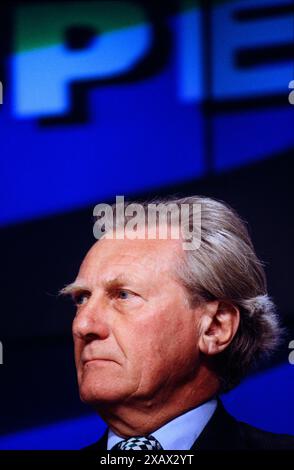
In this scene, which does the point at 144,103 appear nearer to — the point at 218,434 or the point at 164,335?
the point at 164,335

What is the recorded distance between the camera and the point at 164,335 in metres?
2.46

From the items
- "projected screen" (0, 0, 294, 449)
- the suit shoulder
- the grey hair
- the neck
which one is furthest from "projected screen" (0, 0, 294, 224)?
the suit shoulder

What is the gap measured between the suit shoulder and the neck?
185 millimetres

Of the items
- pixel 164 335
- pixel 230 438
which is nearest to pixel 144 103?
pixel 164 335

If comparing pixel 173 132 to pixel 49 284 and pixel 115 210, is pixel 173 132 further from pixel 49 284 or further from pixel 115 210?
pixel 49 284

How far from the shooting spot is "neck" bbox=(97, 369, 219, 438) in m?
2.45

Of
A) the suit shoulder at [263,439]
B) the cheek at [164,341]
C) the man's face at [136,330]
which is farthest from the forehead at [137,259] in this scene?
the suit shoulder at [263,439]

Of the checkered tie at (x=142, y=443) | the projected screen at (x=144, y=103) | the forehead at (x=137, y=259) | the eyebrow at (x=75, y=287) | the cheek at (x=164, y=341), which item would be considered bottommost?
the checkered tie at (x=142, y=443)

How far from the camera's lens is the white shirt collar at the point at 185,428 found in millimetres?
2461

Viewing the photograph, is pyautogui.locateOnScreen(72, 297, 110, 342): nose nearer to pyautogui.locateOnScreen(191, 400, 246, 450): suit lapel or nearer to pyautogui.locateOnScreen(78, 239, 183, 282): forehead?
pyautogui.locateOnScreen(78, 239, 183, 282): forehead

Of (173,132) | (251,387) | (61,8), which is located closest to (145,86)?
(173,132)

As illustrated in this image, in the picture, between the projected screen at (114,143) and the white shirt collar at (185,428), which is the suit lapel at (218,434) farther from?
the projected screen at (114,143)

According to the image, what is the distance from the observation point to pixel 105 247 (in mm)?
2561
